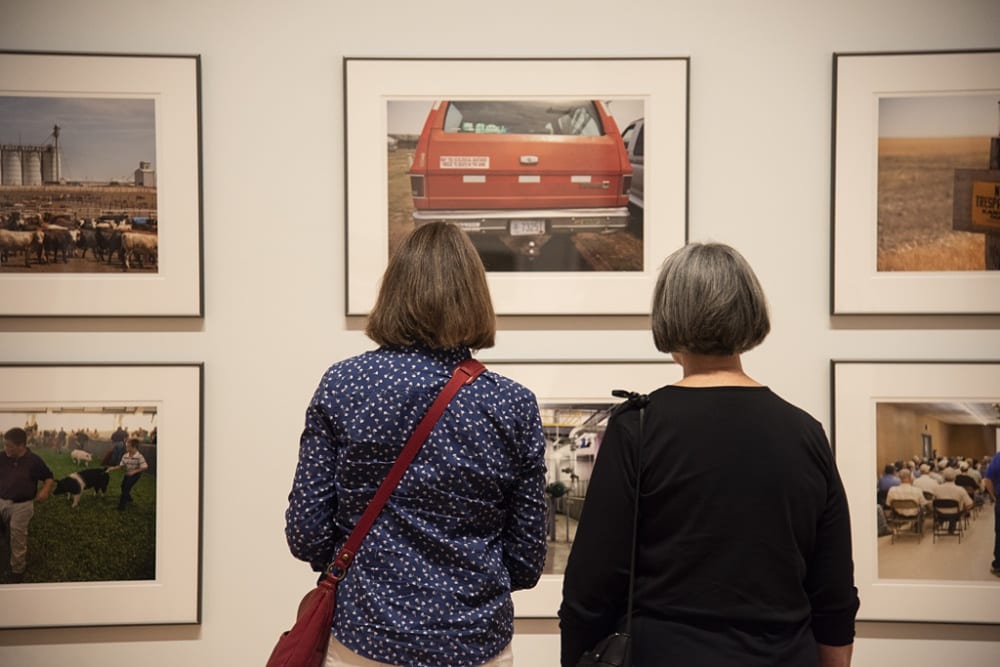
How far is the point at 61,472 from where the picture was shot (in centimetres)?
232

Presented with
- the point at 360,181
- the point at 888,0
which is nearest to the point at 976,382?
the point at 888,0

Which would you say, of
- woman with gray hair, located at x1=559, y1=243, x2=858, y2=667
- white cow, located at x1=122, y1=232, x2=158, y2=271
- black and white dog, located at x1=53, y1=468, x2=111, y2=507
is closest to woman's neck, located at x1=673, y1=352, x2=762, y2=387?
woman with gray hair, located at x1=559, y1=243, x2=858, y2=667

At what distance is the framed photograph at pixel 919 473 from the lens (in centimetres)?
234

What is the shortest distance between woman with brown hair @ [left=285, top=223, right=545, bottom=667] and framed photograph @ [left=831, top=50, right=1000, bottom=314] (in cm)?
135

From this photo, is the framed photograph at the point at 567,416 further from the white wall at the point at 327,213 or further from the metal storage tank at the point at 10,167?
the metal storage tank at the point at 10,167

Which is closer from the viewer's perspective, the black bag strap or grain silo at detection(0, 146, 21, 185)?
the black bag strap

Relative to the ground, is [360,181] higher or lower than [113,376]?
higher

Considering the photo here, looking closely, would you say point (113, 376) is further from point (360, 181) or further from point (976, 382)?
point (976, 382)

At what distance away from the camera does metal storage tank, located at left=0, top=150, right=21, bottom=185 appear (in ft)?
7.60

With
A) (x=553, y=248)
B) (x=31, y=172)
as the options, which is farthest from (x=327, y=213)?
(x=31, y=172)

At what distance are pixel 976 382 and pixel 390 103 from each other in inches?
71.4

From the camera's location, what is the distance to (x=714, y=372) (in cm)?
133

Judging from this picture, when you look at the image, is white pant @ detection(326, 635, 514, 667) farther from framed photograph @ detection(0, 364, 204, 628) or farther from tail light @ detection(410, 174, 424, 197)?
tail light @ detection(410, 174, 424, 197)

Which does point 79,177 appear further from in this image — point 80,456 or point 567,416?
point 567,416
